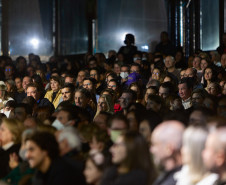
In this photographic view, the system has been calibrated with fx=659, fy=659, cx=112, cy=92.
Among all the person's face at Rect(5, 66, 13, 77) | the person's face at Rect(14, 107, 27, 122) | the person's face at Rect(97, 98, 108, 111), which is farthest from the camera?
the person's face at Rect(5, 66, 13, 77)

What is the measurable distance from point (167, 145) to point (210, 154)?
24.1 inches

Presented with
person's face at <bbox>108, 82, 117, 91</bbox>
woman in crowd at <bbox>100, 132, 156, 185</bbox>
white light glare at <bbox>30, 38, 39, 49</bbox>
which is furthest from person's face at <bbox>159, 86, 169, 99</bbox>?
white light glare at <bbox>30, 38, 39, 49</bbox>

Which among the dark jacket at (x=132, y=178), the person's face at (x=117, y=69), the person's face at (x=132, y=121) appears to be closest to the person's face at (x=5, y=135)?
the person's face at (x=132, y=121)

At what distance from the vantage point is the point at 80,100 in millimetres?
9898

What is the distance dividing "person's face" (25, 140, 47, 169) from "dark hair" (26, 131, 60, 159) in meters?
0.03

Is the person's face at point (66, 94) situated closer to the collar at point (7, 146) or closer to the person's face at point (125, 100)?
the person's face at point (125, 100)

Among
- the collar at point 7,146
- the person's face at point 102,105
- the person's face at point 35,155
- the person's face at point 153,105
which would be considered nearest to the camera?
the person's face at point 35,155

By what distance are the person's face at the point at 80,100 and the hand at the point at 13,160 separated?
289 cm

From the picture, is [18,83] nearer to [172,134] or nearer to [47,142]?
[47,142]

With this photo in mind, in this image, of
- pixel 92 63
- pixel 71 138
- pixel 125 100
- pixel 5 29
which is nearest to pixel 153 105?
pixel 125 100

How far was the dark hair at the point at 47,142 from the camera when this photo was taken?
5969mm

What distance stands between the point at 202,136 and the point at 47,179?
1.50 meters

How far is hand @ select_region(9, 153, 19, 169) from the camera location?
6977mm

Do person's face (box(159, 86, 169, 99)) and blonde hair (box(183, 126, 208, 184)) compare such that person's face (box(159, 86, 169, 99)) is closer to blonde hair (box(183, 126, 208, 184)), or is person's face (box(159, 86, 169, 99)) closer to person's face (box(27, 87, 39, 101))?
person's face (box(27, 87, 39, 101))
